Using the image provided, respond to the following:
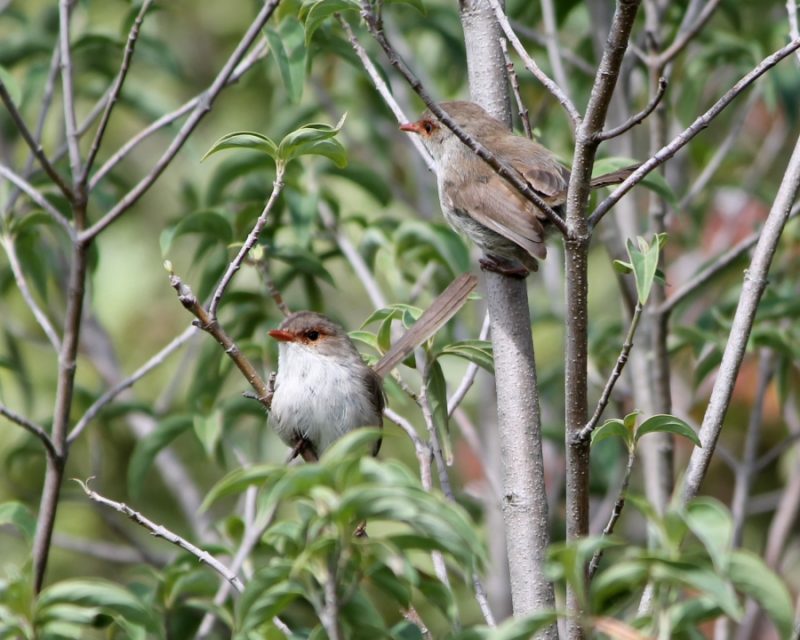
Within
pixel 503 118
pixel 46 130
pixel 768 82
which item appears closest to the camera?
pixel 503 118

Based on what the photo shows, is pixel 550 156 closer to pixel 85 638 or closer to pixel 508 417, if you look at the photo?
pixel 508 417

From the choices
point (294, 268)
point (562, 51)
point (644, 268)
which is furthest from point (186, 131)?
point (562, 51)

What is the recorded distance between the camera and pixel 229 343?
111 inches

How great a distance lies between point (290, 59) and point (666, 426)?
199cm

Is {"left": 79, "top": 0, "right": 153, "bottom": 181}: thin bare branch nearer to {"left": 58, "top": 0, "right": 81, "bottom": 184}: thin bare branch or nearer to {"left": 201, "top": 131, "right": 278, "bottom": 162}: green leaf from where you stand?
{"left": 58, "top": 0, "right": 81, "bottom": 184}: thin bare branch

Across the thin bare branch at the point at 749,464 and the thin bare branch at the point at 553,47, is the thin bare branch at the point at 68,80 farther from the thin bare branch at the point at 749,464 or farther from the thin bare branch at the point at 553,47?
the thin bare branch at the point at 749,464

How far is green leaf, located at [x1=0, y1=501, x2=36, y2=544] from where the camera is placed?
2.98m

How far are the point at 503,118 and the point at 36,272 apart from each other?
6.95 feet

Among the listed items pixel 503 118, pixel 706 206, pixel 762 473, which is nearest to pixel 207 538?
pixel 503 118

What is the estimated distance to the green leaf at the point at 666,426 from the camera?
8.04ft

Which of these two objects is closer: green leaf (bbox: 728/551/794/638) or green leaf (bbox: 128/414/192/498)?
green leaf (bbox: 728/551/794/638)

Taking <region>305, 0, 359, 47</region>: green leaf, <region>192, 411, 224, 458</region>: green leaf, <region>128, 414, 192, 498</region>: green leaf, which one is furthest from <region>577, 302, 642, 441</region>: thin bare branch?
<region>128, 414, 192, 498</region>: green leaf

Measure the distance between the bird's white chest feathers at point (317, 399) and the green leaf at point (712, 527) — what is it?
2123mm

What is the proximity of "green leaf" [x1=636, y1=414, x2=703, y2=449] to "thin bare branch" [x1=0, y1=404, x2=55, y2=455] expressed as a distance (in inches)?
79.6
